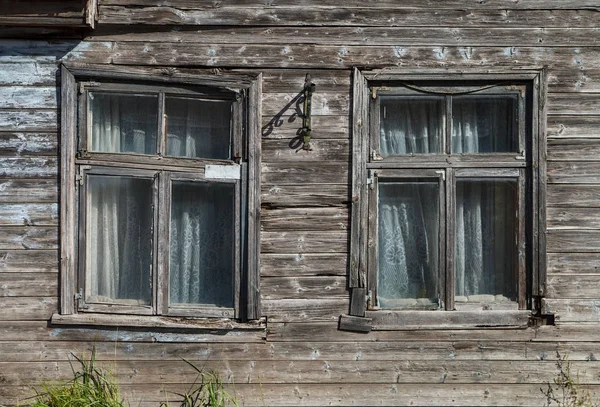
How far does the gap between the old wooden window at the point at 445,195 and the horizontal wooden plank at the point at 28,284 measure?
6.19 ft

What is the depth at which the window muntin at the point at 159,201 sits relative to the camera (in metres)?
4.47

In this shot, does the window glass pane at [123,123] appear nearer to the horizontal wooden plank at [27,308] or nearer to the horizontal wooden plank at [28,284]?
the horizontal wooden plank at [28,284]

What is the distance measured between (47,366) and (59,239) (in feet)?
2.63

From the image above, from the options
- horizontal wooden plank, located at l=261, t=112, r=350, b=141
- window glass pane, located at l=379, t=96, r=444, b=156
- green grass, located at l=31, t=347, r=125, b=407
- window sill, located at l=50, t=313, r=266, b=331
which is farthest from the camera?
window glass pane, located at l=379, t=96, r=444, b=156

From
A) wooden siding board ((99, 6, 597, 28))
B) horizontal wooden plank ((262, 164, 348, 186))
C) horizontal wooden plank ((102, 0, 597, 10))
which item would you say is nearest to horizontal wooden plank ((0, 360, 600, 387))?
horizontal wooden plank ((262, 164, 348, 186))

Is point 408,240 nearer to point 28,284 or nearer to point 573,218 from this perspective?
point 573,218

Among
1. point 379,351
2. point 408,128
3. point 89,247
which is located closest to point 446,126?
point 408,128

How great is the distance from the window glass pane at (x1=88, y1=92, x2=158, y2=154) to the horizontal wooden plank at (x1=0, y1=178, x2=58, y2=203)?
365mm

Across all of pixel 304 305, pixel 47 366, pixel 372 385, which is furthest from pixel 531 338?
pixel 47 366

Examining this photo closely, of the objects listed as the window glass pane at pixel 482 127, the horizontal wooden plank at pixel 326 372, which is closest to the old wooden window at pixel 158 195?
the horizontal wooden plank at pixel 326 372

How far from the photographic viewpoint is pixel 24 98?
4.41m

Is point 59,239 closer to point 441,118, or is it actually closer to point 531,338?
point 441,118

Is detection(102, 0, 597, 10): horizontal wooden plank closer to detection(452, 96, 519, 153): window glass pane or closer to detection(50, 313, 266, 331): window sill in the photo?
detection(452, 96, 519, 153): window glass pane

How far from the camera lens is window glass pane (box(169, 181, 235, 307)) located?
455 cm
